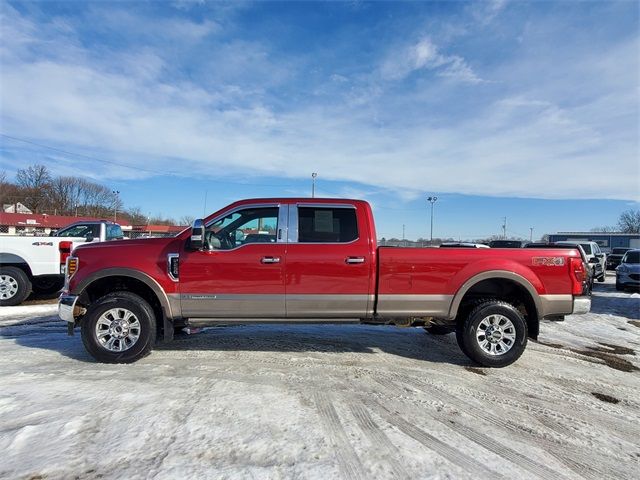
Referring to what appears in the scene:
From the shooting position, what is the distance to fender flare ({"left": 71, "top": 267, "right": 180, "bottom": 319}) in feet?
17.0

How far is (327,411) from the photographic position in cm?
392

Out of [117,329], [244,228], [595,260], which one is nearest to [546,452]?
[244,228]

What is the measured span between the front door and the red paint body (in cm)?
1

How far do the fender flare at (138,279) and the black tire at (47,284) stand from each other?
18.1 ft

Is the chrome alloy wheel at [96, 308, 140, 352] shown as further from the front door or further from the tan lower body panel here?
the tan lower body panel

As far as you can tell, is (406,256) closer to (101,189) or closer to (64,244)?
(64,244)

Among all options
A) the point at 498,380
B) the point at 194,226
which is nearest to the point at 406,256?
the point at 498,380

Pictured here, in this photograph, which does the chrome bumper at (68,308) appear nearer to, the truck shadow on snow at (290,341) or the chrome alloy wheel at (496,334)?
the truck shadow on snow at (290,341)

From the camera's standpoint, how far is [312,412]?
388 centimetres

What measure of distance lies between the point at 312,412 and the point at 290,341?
8.35 ft

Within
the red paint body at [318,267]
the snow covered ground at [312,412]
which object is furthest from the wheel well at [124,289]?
the snow covered ground at [312,412]

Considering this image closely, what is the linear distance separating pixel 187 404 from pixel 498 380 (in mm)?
3489

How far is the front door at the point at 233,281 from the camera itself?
205 inches

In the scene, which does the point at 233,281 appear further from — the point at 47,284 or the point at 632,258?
the point at 632,258
